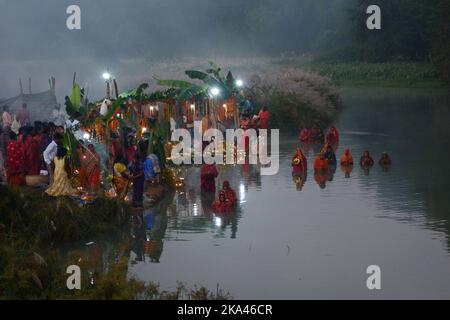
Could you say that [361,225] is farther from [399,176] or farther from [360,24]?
[360,24]

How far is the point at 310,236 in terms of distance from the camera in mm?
17875

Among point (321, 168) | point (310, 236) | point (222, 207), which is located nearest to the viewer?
point (310, 236)

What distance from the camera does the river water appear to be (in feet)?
48.5

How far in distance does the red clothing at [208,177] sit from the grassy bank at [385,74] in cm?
4856

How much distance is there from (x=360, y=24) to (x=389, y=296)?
6777 centimetres

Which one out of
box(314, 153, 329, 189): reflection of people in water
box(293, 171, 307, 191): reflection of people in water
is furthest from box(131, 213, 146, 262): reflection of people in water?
box(314, 153, 329, 189): reflection of people in water

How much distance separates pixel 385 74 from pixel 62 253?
196ft

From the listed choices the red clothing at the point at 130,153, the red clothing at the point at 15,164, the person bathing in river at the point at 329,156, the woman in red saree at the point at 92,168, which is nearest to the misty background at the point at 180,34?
the person bathing in river at the point at 329,156

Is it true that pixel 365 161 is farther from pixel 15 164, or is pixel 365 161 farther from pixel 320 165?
pixel 15 164

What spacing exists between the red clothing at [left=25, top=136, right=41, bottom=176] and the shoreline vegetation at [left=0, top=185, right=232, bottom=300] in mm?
725

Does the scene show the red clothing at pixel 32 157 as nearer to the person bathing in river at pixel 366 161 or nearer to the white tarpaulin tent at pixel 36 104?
the person bathing in river at pixel 366 161

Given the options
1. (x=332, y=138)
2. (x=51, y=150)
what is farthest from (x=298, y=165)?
(x=51, y=150)

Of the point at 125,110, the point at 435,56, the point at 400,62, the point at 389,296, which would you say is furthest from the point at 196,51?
the point at 389,296

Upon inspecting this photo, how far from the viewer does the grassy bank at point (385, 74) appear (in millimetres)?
71625
